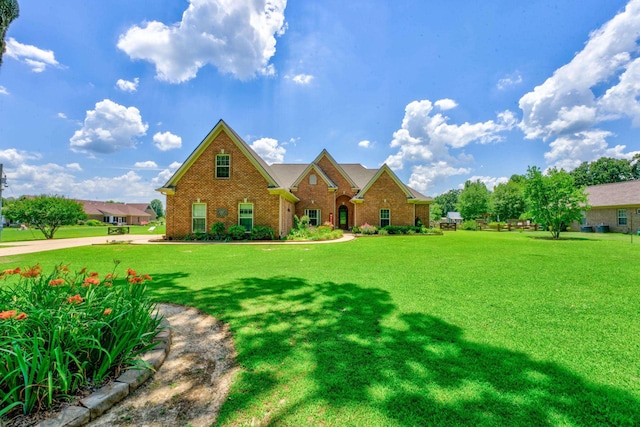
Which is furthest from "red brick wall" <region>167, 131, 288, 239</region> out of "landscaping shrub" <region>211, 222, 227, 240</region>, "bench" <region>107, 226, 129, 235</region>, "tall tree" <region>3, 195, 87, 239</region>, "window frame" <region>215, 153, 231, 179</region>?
"tall tree" <region>3, 195, 87, 239</region>

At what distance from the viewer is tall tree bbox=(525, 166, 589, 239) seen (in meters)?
19.7

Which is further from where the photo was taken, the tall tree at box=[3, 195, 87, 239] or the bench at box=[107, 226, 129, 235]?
the bench at box=[107, 226, 129, 235]

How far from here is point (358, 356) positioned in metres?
3.08

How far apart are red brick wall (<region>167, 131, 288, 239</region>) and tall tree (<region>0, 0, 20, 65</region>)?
14.4m

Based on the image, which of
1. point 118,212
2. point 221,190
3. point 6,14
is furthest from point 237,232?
point 118,212

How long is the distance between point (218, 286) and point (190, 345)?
2.82 m

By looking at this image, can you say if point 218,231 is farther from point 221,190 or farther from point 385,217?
point 385,217

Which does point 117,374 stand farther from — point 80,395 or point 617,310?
point 617,310

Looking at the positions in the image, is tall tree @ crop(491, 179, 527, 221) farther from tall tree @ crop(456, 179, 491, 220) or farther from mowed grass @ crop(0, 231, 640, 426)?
mowed grass @ crop(0, 231, 640, 426)

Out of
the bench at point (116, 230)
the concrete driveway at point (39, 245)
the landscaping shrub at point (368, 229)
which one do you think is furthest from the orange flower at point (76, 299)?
the bench at point (116, 230)

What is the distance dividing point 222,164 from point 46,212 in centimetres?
1636

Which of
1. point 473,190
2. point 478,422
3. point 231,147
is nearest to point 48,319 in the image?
point 478,422

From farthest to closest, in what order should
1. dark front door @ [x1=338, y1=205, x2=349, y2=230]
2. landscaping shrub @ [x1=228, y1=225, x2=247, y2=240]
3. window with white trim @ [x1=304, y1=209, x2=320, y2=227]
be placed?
dark front door @ [x1=338, y1=205, x2=349, y2=230] → window with white trim @ [x1=304, y1=209, x2=320, y2=227] → landscaping shrub @ [x1=228, y1=225, x2=247, y2=240]

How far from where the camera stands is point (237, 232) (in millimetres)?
17281
